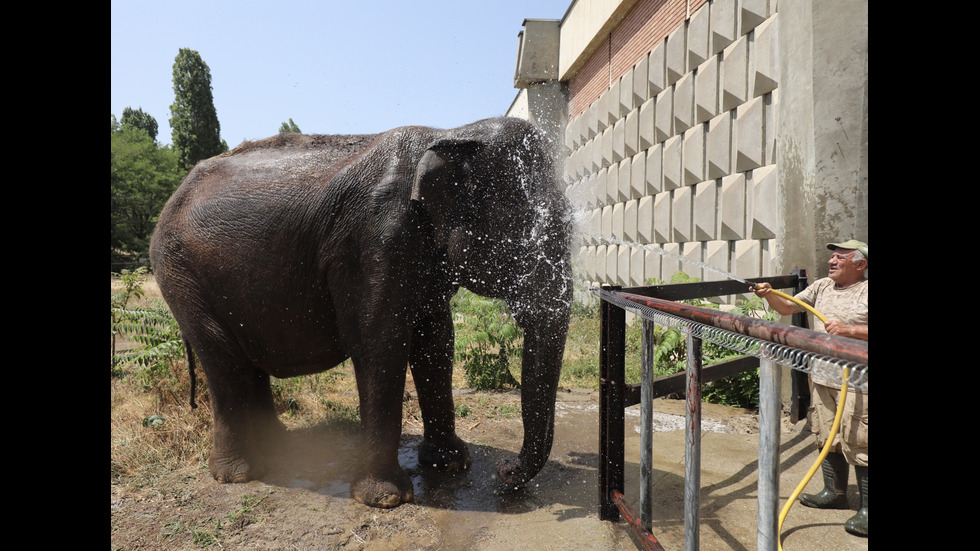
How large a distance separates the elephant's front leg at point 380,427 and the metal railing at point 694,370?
132 cm

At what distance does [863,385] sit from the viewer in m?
1.23

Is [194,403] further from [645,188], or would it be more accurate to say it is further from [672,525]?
[645,188]

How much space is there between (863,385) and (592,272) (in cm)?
1196

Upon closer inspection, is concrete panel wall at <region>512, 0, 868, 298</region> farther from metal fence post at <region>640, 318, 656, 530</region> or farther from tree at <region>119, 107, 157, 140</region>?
tree at <region>119, 107, 157, 140</region>

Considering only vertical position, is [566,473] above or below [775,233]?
below

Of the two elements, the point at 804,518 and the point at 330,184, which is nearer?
the point at 804,518

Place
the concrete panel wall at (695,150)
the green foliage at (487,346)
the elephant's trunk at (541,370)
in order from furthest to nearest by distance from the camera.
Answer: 1. the green foliage at (487,346)
2. the concrete panel wall at (695,150)
3. the elephant's trunk at (541,370)

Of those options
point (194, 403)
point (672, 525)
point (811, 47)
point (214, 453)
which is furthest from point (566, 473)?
point (811, 47)

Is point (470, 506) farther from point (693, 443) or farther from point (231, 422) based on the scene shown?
point (693, 443)

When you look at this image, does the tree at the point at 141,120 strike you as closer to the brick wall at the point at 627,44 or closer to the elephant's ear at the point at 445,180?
the brick wall at the point at 627,44

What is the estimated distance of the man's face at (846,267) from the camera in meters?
3.46

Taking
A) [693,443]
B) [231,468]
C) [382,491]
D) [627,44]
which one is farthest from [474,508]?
[627,44]

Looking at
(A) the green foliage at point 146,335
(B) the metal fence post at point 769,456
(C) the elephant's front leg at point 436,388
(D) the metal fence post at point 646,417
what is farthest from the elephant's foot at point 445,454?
(B) the metal fence post at point 769,456
